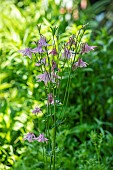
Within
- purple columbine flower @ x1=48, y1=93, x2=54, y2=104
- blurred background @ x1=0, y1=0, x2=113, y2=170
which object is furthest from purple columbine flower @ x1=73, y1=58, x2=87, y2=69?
blurred background @ x1=0, y1=0, x2=113, y2=170

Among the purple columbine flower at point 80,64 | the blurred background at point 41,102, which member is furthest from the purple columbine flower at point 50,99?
the blurred background at point 41,102

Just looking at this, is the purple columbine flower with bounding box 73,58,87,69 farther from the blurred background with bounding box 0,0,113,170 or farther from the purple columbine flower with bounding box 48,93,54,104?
the blurred background with bounding box 0,0,113,170

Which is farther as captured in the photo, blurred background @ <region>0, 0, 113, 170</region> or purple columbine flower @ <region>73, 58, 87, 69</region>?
blurred background @ <region>0, 0, 113, 170</region>

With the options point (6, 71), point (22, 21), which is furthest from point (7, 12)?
point (6, 71)

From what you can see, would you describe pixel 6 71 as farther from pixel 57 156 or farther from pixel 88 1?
pixel 88 1

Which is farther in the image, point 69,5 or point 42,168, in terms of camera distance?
point 69,5

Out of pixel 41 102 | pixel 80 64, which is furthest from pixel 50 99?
pixel 41 102

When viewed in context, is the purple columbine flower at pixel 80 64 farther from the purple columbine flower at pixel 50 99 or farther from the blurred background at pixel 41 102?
the blurred background at pixel 41 102

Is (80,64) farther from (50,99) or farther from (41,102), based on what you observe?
(41,102)
